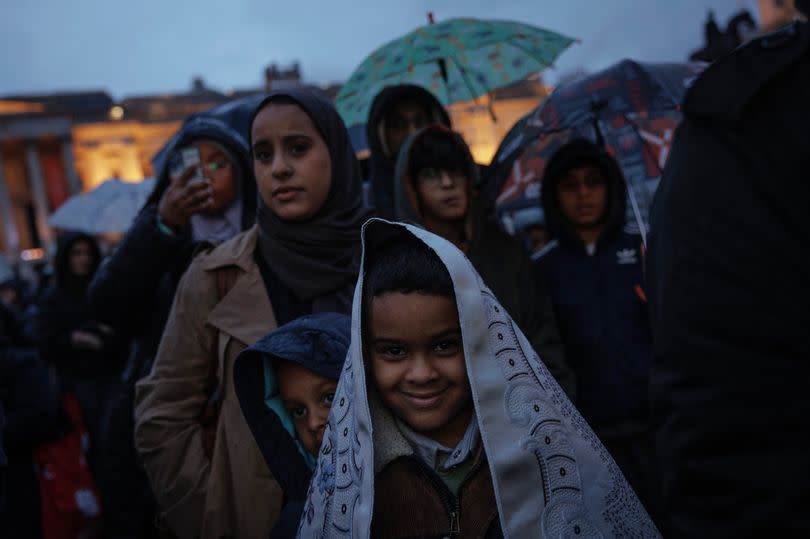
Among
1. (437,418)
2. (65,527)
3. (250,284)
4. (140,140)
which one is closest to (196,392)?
(250,284)

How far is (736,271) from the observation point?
31.0 inches

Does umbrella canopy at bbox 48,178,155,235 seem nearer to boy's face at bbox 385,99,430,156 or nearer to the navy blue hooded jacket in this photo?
boy's face at bbox 385,99,430,156

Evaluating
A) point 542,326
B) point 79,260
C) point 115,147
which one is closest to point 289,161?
point 542,326

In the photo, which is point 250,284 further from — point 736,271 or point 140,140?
point 140,140

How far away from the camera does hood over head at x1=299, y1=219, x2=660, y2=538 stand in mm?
1176

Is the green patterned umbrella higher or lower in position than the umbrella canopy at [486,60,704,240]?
higher

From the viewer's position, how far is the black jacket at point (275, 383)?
1.63m

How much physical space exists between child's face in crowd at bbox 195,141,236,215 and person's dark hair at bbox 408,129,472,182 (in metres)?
0.86

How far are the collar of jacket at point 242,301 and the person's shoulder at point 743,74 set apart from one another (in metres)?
1.41

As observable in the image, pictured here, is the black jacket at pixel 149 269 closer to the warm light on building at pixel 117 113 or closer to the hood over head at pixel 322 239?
the hood over head at pixel 322 239

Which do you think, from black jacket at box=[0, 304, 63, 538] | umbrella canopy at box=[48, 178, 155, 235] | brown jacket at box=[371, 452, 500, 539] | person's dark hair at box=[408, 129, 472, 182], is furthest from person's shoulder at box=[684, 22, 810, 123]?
umbrella canopy at box=[48, 178, 155, 235]

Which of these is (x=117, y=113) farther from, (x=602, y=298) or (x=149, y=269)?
(x=602, y=298)

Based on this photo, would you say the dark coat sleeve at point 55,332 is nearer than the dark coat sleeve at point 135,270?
No

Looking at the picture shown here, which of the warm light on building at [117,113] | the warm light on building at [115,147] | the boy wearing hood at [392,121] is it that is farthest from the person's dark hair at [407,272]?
the warm light on building at [117,113]
